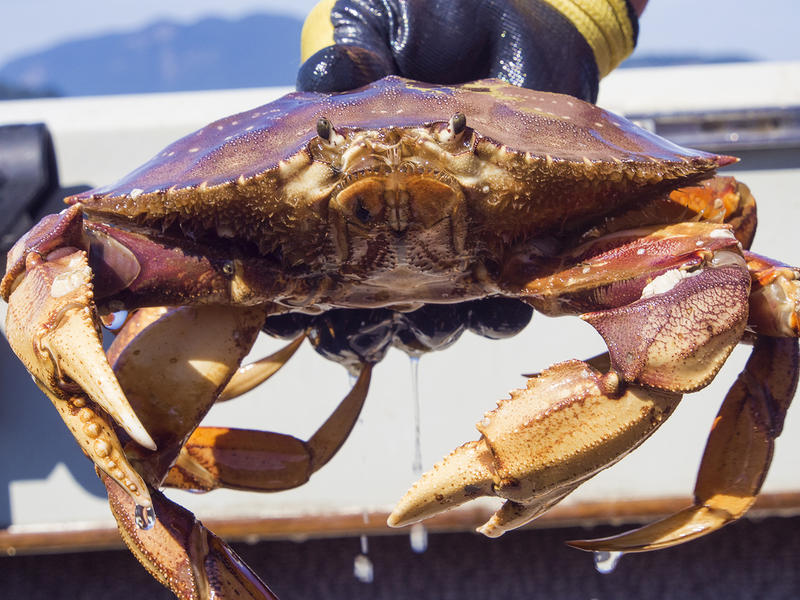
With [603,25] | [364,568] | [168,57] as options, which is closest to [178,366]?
[603,25]

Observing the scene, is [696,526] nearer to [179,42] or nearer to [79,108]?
[79,108]

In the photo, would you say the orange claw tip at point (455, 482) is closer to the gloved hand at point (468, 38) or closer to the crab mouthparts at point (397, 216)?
the crab mouthparts at point (397, 216)

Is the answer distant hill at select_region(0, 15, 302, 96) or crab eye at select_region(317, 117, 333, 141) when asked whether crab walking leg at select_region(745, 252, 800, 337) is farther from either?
distant hill at select_region(0, 15, 302, 96)

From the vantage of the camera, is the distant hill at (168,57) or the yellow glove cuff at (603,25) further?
the distant hill at (168,57)

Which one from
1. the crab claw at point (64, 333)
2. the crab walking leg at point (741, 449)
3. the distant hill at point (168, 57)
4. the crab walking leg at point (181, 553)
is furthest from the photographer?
the distant hill at point (168, 57)

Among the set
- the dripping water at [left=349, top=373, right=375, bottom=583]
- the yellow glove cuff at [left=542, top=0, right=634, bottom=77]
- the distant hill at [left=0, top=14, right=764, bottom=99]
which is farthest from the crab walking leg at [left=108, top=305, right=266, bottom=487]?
the distant hill at [left=0, top=14, right=764, bottom=99]

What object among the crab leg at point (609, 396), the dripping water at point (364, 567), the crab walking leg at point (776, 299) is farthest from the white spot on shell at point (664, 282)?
the dripping water at point (364, 567)

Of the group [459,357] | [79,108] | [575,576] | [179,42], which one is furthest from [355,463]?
[179,42]
